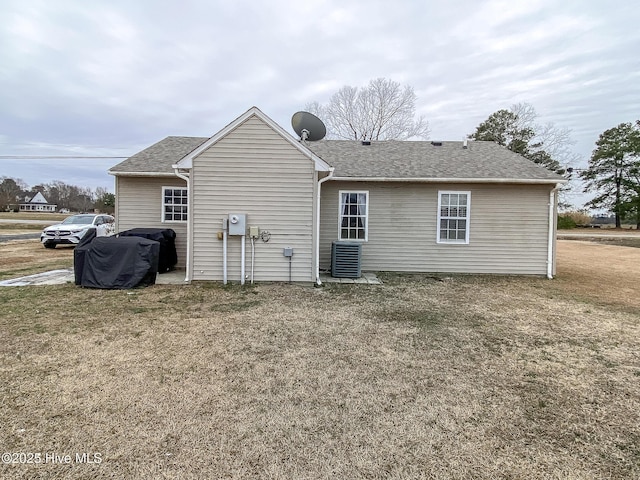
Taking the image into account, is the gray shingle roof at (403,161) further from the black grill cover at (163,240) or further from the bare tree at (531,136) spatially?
the bare tree at (531,136)

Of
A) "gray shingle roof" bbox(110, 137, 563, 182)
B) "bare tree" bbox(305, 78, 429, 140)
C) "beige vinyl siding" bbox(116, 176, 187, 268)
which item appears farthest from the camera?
"bare tree" bbox(305, 78, 429, 140)

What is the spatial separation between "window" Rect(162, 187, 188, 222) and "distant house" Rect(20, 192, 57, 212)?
8388 cm

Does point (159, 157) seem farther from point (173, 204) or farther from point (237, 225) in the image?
point (237, 225)

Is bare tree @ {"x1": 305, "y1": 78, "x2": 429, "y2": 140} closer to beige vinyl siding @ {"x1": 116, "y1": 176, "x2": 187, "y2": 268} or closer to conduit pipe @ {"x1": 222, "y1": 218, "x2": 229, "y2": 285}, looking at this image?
beige vinyl siding @ {"x1": 116, "y1": 176, "x2": 187, "y2": 268}

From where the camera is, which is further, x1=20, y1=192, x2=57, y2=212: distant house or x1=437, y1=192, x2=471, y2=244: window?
x1=20, y1=192, x2=57, y2=212: distant house

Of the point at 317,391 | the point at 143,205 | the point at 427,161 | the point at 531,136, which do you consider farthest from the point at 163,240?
the point at 531,136

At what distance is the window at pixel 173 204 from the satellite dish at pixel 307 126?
3729 millimetres

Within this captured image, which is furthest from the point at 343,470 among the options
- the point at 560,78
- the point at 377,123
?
Result: the point at 377,123

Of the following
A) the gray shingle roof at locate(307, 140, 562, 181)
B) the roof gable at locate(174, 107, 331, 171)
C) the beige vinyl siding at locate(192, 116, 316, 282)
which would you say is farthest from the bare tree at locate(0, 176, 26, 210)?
the gray shingle roof at locate(307, 140, 562, 181)

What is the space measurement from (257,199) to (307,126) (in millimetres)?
3260

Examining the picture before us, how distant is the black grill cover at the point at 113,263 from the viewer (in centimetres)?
704

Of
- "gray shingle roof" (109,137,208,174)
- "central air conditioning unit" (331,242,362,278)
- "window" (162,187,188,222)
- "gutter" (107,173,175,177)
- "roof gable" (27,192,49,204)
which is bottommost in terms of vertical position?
"central air conditioning unit" (331,242,362,278)

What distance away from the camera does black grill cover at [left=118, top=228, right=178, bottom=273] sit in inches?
328

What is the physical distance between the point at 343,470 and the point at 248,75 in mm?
17354
